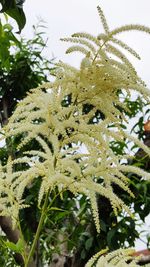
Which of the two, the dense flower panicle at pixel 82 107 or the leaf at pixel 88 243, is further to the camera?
the leaf at pixel 88 243

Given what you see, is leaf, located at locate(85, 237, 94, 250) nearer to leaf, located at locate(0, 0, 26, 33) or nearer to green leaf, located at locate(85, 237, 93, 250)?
green leaf, located at locate(85, 237, 93, 250)

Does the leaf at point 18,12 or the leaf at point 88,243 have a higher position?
the leaf at point 18,12

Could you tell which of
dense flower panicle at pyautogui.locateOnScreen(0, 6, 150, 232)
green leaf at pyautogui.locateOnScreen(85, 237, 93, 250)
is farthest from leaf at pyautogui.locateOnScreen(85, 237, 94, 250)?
dense flower panicle at pyautogui.locateOnScreen(0, 6, 150, 232)

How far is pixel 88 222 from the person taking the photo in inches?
109

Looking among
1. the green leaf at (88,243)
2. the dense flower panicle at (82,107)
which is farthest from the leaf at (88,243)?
the dense flower panicle at (82,107)

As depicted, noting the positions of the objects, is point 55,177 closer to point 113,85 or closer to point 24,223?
point 113,85

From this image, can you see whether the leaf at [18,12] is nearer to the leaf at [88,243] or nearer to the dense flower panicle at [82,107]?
the dense flower panicle at [82,107]

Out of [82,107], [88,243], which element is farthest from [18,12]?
[88,243]

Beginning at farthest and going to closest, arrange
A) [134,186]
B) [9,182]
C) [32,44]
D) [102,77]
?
1. [32,44]
2. [134,186]
3. [9,182]
4. [102,77]

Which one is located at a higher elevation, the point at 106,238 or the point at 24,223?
the point at 24,223

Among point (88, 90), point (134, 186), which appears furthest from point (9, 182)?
point (134, 186)

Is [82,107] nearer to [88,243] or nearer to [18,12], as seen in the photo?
[18,12]

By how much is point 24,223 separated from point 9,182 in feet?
5.00

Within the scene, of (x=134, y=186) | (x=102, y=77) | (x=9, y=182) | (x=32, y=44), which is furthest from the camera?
(x=32, y=44)
